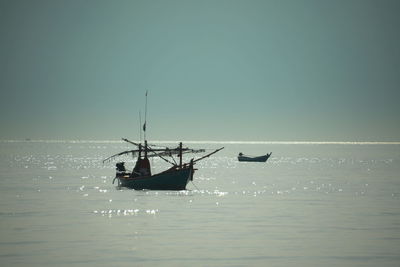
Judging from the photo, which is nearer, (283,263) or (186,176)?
(283,263)

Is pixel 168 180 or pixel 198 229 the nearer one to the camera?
pixel 198 229

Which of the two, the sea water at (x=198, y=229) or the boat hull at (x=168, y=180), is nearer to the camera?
the sea water at (x=198, y=229)

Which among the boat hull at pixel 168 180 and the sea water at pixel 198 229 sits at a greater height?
the boat hull at pixel 168 180

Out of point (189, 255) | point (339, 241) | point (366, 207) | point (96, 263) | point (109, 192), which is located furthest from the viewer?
point (109, 192)

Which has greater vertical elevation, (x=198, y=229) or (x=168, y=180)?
(x=168, y=180)

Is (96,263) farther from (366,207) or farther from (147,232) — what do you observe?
(366,207)

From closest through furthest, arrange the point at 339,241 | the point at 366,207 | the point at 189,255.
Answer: the point at 189,255 < the point at 339,241 < the point at 366,207

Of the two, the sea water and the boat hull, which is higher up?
the boat hull

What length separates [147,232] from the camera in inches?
1716

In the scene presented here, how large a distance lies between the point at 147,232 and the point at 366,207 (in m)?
23.0

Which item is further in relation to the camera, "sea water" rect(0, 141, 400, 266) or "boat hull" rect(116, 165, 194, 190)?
"boat hull" rect(116, 165, 194, 190)

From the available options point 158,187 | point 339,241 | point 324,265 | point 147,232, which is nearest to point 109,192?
point 158,187

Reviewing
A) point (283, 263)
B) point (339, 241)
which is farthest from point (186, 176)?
point (283, 263)

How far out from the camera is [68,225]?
4697 centimetres
